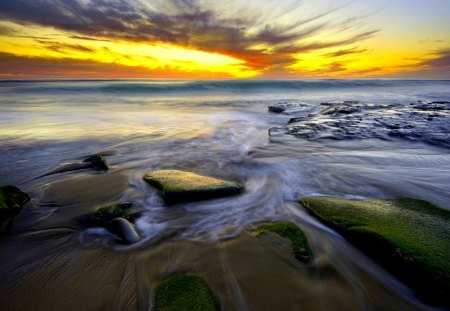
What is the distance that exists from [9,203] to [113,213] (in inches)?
52.1

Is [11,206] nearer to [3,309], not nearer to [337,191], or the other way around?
[3,309]

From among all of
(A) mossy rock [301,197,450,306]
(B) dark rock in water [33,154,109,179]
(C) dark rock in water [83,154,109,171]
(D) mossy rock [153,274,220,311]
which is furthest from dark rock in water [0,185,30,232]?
(A) mossy rock [301,197,450,306]

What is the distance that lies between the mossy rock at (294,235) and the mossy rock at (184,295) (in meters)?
0.98

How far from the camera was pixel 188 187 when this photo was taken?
390cm

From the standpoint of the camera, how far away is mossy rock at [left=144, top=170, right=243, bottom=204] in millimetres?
3799

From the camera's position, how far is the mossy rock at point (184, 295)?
73.9 inches

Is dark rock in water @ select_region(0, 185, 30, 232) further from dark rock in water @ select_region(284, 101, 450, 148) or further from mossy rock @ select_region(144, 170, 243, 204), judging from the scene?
dark rock in water @ select_region(284, 101, 450, 148)

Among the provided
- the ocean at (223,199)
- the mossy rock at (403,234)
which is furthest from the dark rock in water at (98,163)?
the mossy rock at (403,234)

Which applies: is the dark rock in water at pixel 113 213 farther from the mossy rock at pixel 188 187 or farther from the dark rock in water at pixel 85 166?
the dark rock in water at pixel 85 166

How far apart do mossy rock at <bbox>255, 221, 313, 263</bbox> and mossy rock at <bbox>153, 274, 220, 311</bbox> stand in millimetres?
980

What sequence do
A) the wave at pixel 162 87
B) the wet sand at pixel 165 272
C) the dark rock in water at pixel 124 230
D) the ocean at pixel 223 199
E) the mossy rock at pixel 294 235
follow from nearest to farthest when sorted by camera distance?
the wet sand at pixel 165 272
the ocean at pixel 223 199
the mossy rock at pixel 294 235
the dark rock in water at pixel 124 230
the wave at pixel 162 87

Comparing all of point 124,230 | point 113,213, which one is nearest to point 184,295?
point 124,230

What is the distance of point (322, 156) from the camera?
20.3 ft

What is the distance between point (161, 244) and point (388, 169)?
4543mm
